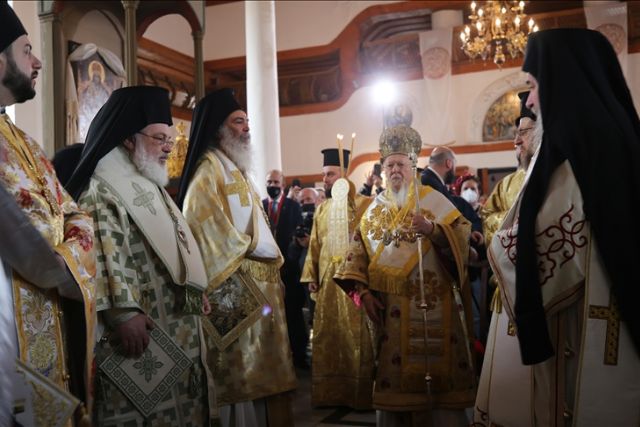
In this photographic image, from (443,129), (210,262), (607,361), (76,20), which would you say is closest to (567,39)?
(607,361)

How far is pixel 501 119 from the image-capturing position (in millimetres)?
15203

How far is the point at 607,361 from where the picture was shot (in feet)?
7.11

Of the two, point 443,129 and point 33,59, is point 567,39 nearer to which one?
point 33,59

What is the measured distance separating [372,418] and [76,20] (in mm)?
4565

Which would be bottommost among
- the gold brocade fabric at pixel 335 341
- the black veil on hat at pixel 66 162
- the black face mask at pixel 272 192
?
the gold brocade fabric at pixel 335 341

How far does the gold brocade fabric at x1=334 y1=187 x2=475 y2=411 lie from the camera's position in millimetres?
3660

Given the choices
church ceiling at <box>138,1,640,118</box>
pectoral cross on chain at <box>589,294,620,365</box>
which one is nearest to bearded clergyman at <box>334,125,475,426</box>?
pectoral cross on chain at <box>589,294,620,365</box>

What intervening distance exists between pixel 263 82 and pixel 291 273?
430cm

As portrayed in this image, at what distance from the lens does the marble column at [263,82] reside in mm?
10109

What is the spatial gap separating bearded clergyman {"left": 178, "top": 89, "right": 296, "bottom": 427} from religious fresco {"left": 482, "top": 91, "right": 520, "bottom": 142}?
12.3 metres

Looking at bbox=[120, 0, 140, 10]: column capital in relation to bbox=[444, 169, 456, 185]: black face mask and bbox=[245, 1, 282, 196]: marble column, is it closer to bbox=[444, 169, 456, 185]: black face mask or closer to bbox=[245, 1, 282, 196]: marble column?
bbox=[444, 169, 456, 185]: black face mask

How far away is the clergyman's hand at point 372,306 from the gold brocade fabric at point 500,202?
0.97 meters

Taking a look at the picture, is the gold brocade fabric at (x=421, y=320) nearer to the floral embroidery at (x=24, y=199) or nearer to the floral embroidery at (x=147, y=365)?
the floral embroidery at (x=147, y=365)

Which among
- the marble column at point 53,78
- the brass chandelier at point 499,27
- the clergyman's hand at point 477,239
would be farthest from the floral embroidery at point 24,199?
the brass chandelier at point 499,27
